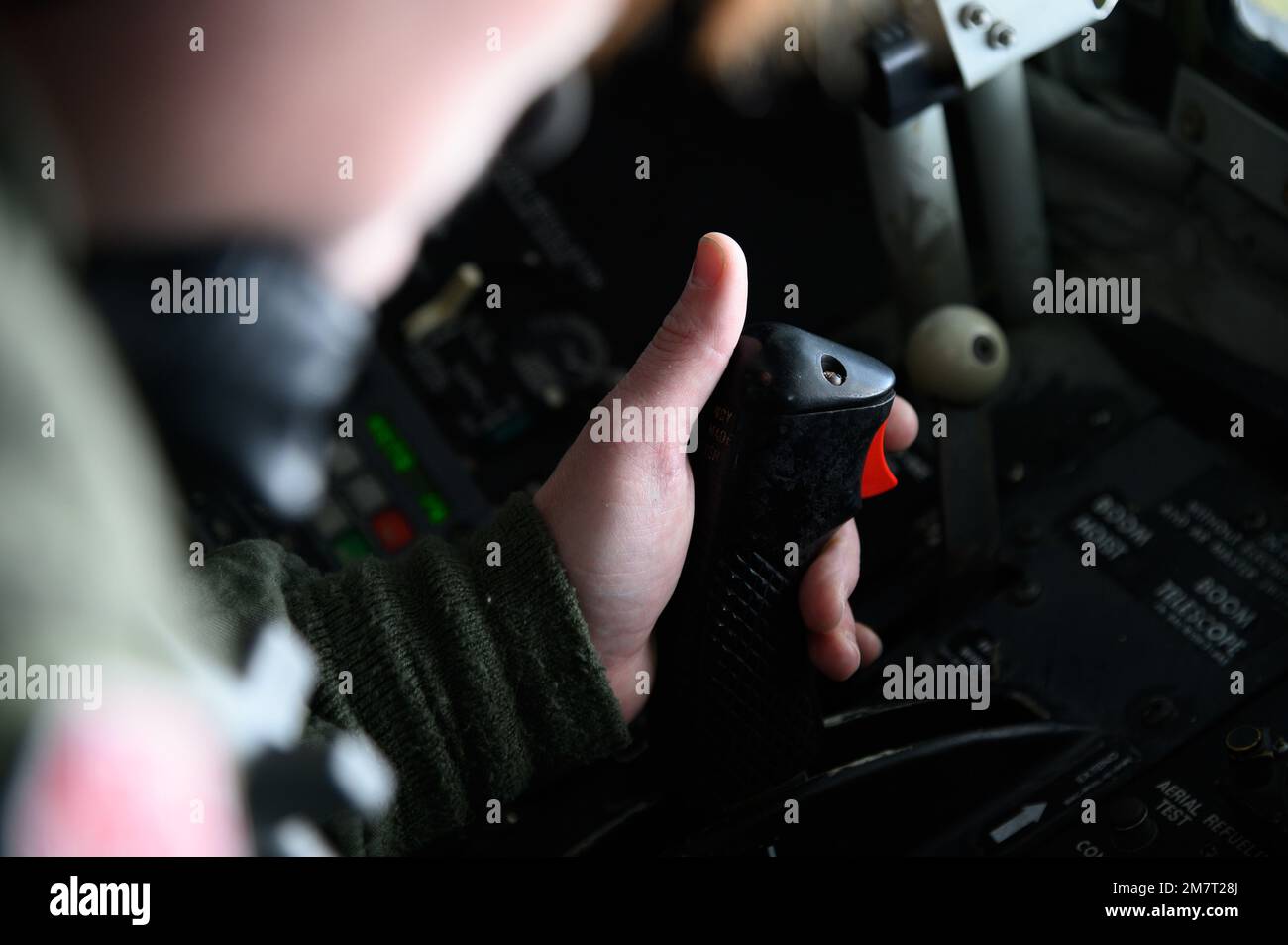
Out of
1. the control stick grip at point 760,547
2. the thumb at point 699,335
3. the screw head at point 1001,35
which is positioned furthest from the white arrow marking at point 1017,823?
the screw head at point 1001,35

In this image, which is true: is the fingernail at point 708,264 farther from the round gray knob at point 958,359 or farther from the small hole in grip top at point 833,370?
the round gray knob at point 958,359

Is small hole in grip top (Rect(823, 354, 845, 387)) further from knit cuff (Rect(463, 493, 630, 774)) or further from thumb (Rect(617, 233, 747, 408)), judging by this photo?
knit cuff (Rect(463, 493, 630, 774))

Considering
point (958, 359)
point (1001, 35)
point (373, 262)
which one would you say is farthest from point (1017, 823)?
point (373, 262)

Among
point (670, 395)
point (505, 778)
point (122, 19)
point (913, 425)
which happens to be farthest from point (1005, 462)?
point (122, 19)

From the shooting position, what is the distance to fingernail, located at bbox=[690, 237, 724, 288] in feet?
3.40

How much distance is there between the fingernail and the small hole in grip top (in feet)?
0.31

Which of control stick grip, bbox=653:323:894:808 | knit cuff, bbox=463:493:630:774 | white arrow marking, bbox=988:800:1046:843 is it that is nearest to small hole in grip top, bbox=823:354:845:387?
control stick grip, bbox=653:323:894:808

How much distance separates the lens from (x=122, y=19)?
0.80 metres

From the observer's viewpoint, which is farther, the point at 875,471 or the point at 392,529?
the point at 392,529

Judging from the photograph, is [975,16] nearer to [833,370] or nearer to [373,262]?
[833,370]

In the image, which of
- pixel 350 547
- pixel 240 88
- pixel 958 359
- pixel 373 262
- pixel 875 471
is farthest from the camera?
pixel 373 262

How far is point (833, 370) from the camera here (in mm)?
1047

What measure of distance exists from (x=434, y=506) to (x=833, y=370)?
65cm

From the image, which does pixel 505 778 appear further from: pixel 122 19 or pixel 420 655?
pixel 122 19
